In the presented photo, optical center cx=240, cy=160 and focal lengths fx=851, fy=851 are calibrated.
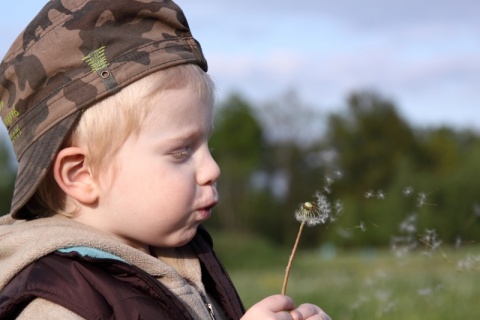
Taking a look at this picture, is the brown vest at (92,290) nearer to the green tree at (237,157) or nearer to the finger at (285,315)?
the finger at (285,315)

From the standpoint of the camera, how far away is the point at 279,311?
212 centimetres

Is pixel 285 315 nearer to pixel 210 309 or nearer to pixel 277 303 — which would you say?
pixel 277 303

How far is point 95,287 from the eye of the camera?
206cm

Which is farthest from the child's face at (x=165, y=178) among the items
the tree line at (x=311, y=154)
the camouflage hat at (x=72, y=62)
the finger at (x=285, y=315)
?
the tree line at (x=311, y=154)

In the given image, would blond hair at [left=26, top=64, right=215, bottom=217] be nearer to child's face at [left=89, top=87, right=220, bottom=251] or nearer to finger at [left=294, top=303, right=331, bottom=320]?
child's face at [left=89, top=87, right=220, bottom=251]

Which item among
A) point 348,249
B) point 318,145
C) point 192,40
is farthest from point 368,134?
point 192,40

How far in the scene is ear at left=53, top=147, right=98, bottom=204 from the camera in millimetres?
2225

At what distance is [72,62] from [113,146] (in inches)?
9.6

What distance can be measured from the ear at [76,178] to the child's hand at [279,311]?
526 mm

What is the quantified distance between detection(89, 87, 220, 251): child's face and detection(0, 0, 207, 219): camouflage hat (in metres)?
0.13

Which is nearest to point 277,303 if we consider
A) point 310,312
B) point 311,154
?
point 310,312

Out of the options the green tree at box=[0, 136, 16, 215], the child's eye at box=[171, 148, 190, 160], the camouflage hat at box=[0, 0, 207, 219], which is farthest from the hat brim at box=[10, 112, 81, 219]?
the green tree at box=[0, 136, 16, 215]

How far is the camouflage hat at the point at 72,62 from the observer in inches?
86.0

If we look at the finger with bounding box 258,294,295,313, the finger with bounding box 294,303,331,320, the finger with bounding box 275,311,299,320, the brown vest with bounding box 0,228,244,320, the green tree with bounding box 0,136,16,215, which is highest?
the brown vest with bounding box 0,228,244,320
